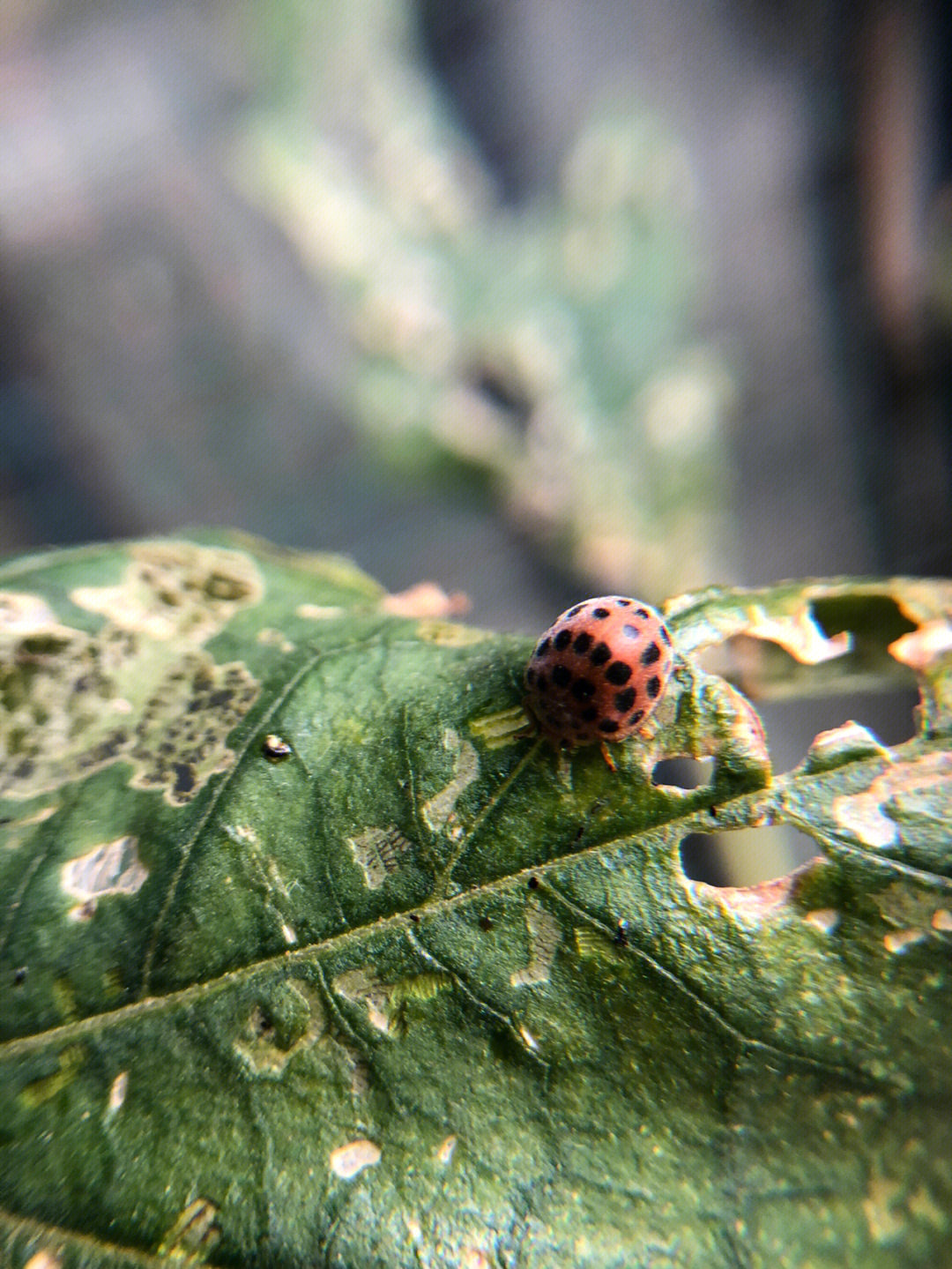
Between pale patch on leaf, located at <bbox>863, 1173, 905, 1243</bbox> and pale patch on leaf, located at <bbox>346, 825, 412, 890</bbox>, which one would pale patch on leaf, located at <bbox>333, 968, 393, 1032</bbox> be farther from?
pale patch on leaf, located at <bbox>863, 1173, 905, 1243</bbox>

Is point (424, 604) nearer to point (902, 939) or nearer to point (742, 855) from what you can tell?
point (742, 855)

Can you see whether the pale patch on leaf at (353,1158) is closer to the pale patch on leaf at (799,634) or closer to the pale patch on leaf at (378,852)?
the pale patch on leaf at (378,852)

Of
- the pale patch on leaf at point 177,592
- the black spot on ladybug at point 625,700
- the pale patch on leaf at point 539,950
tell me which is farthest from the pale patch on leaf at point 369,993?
the pale patch on leaf at point 177,592

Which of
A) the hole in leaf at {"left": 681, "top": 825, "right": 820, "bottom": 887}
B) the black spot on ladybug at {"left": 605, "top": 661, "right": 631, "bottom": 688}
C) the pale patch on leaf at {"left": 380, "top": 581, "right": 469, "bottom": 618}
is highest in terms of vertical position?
the pale patch on leaf at {"left": 380, "top": 581, "right": 469, "bottom": 618}

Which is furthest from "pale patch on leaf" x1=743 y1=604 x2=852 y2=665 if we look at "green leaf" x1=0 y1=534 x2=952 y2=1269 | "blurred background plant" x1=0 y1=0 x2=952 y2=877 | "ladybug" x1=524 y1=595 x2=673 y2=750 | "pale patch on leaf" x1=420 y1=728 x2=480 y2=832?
"blurred background plant" x1=0 y1=0 x2=952 y2=877

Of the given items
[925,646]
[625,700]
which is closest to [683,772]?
[625,700]
